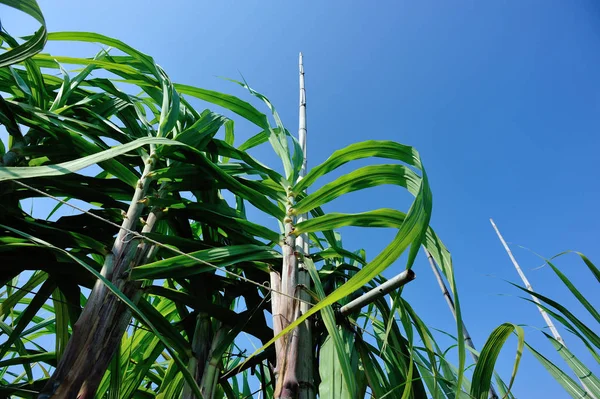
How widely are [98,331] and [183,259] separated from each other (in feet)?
0.45

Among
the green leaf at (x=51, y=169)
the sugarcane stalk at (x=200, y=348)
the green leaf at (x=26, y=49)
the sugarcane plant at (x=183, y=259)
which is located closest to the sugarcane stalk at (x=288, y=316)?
the sugarcane plant at (x=183, y=259)

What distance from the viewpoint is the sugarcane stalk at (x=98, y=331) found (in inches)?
17.7

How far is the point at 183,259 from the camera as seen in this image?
0.57 m

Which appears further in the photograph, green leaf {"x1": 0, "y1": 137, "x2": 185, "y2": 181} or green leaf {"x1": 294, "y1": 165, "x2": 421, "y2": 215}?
green leaf {"x1": 294, "y1": 165, "x2": 421, "y2": 215}

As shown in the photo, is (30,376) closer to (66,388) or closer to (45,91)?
(66,388)

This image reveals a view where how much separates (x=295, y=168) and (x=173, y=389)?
48 cm

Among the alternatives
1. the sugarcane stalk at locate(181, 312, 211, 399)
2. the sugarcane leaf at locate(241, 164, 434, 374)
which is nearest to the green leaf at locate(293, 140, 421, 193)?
the sugarcane leaf at locate(241, 164, 434, 374)

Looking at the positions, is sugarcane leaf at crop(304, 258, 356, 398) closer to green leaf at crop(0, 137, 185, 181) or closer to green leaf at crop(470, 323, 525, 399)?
green leaf at crop(470, 323, 525, 399)

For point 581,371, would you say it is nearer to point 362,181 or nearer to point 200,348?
point 362,181

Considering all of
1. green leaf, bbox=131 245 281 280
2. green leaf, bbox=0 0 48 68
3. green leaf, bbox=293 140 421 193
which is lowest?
green leaf, bbox=131 245 281 280

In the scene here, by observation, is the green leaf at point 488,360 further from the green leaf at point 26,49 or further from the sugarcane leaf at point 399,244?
the green leaf at point 26,49

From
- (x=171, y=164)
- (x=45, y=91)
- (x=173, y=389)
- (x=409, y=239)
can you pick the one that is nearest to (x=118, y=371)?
(x=173, y=389)

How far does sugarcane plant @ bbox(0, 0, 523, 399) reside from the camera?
49 cm

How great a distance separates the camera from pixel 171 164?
78 cm
